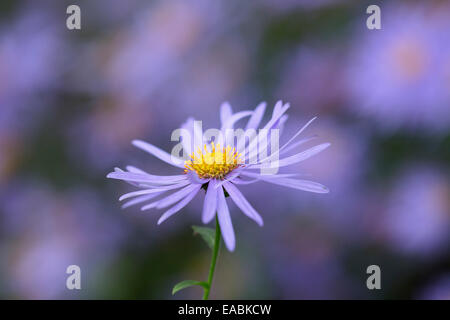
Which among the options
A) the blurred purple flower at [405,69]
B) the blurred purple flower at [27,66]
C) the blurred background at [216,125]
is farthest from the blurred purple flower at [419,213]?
the blurred purple flower at [27,66]

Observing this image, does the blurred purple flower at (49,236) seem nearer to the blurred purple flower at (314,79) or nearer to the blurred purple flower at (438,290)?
the blurred purple flower at (314,79)

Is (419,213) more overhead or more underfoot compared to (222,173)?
more overhead

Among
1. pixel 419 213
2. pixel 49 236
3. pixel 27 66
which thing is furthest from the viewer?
pixel 27 66

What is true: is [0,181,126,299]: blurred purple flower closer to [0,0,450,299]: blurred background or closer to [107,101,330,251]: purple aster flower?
[0,0,450,299]: blurred background

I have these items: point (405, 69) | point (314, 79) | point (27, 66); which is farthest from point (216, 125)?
point (27, 66)

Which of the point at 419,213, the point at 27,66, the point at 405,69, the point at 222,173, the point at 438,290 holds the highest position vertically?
the point at 27,66

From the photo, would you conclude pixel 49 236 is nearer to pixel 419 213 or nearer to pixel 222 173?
pixel 222 173
